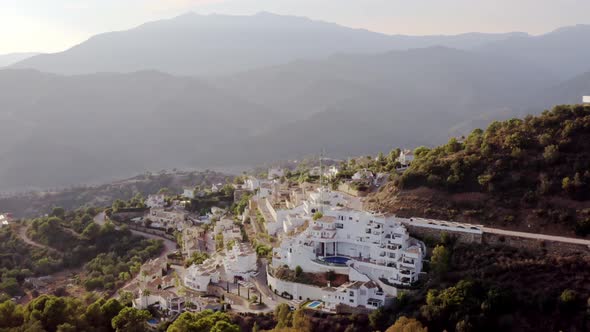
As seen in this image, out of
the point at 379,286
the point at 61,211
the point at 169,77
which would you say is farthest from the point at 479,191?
the point at 169,77

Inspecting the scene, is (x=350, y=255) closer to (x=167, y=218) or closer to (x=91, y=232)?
(x=167, y=218)

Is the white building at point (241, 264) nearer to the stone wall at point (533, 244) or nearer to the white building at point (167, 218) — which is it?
the stone wall at point (533, 244)

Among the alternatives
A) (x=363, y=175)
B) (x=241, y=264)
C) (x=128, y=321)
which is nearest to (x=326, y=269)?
(x=241, y=264)

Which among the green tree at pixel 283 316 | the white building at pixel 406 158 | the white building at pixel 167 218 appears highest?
the white building at pixel 406 158

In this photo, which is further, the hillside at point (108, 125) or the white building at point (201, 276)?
the hillside at point (108, 125)

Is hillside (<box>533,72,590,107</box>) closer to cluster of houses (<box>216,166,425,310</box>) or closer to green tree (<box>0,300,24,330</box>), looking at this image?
cluster of houses (<box>216,166,425,310</box>)

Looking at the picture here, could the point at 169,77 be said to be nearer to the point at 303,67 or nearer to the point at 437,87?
the point at 303,67

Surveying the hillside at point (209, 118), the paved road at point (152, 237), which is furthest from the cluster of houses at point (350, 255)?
the hillside at point (209, 118)
